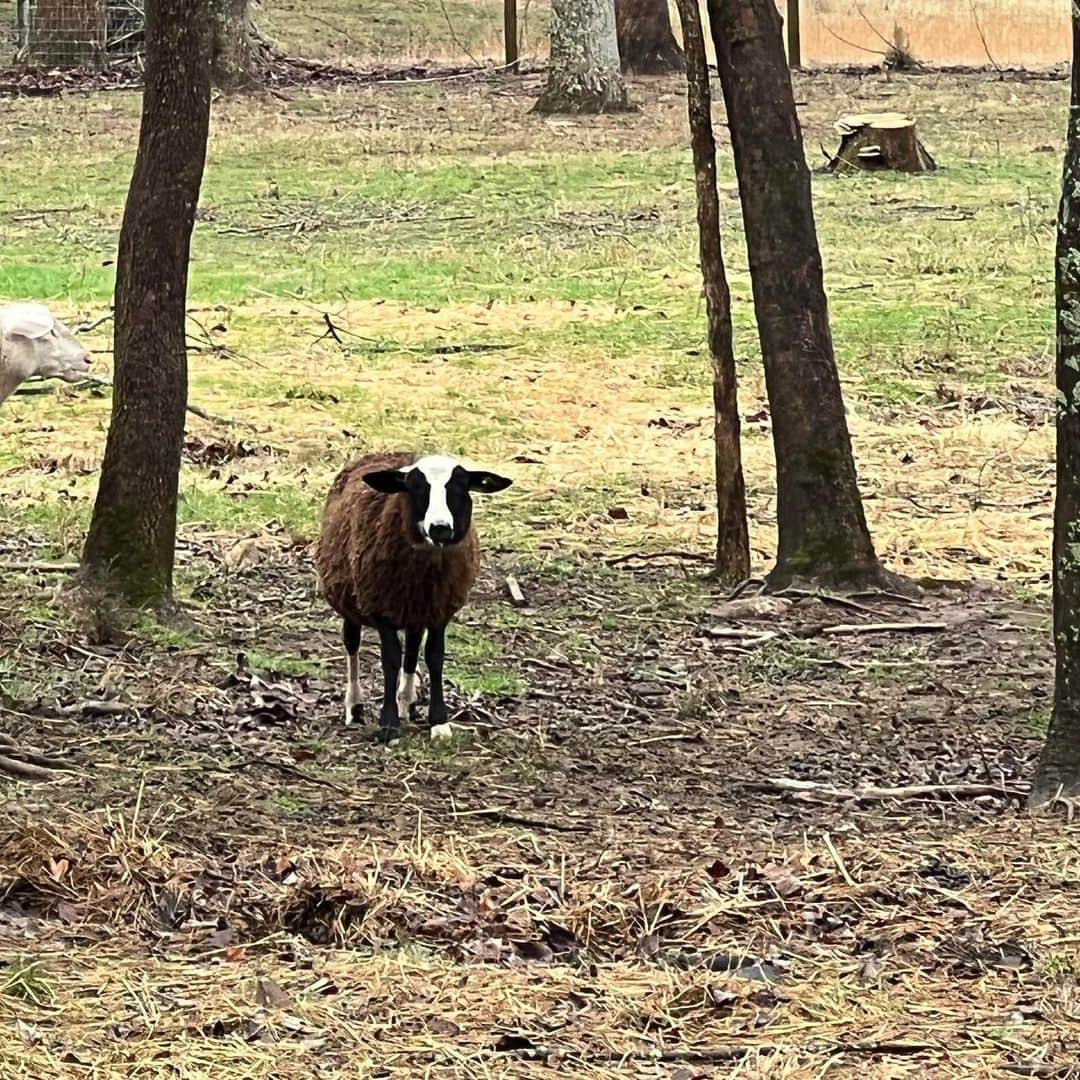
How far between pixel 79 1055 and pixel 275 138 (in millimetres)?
23806

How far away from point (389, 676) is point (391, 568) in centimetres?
41

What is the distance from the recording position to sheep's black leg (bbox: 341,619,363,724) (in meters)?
7.93

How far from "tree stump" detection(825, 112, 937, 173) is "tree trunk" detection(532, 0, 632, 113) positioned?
567 cm

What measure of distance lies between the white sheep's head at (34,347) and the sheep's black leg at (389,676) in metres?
3.98

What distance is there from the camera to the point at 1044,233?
65.7ft

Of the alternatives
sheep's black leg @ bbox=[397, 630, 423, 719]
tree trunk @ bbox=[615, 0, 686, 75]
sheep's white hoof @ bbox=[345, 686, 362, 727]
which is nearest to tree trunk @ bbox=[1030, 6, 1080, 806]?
sheep's black leg @ bbox=[397, 630, 423, 719]

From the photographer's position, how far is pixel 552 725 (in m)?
7.79

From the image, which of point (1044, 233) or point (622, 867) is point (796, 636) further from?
point (1044, 233)

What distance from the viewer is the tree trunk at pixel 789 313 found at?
31.3 ft

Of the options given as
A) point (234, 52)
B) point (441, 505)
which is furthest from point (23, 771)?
point (234, 52)

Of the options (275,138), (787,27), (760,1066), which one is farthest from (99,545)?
(787,27)

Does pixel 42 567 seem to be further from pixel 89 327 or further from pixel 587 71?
pixel 587 71

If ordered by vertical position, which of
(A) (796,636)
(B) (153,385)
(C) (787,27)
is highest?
(C) (787,27)

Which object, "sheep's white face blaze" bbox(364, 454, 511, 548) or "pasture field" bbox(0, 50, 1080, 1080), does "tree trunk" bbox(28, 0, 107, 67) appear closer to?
"pasture field" bbox(0, 50, 1080, 1080)
